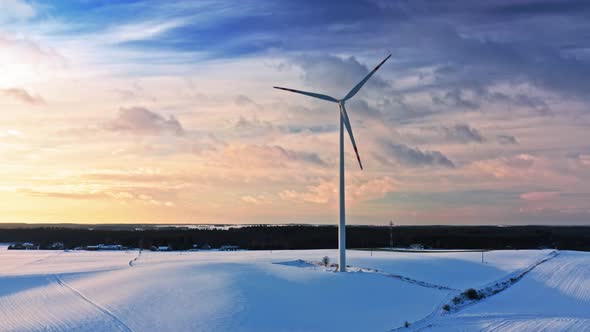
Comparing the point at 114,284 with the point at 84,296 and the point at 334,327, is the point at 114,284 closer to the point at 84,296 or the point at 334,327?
the point at 84,296

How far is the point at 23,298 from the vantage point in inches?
1511

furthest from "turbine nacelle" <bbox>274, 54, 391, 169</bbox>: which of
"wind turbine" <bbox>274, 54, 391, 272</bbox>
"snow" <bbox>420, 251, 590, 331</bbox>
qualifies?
"snow" <bbox>420, 251, 590, 331</bbox>

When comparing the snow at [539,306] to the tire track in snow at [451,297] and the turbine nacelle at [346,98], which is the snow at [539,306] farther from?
the turbine nacelle at [346,98]

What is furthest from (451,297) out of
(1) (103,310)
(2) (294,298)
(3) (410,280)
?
(1) (103,310)

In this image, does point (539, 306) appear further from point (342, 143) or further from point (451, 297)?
point (342, 143)

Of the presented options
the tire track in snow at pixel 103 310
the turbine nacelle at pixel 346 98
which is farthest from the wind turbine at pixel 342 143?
the tire track in snow at pixel 103 310

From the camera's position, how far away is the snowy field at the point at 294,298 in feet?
99.2

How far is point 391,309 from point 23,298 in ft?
82.3

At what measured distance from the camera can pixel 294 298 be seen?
34844 mm

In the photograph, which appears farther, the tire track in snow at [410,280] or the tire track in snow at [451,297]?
the tire track in snow at [410,280]

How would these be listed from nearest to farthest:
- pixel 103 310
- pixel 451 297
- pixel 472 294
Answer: pixel 103 310
pixel 451 297
pixel 472 294

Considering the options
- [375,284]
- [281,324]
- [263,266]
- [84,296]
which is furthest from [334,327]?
[84,296]

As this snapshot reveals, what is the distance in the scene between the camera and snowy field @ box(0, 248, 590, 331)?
99.2ft

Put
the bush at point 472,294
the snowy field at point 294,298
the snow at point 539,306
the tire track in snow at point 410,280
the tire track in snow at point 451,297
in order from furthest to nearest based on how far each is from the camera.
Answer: the tire track in snow at point 410,280, the bush at point 472,294, the snowy field at point 294,298, the tire track in snow at point 451,297, the snow at point 539,306
